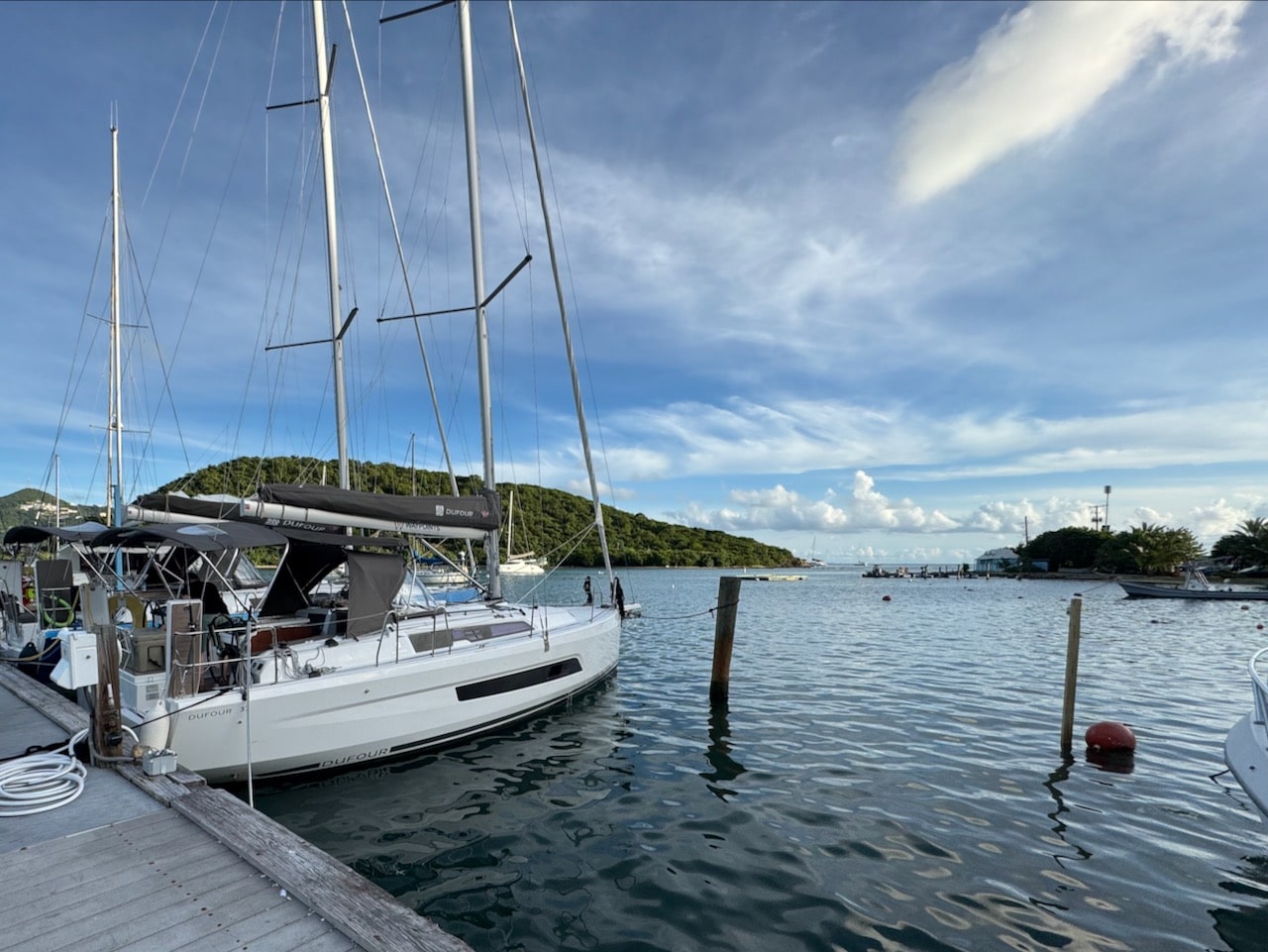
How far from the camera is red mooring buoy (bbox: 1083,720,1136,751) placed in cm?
957

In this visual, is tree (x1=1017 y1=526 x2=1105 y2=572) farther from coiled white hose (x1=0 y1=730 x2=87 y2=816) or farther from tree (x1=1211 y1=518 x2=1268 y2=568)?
coiled white hose (x1=0 y1=730 x2=87 y2=816)

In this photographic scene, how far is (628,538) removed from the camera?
11150cm

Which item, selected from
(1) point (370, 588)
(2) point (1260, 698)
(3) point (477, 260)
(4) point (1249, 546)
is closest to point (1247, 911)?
(2) point (1260, 698)

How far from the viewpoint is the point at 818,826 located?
698cm

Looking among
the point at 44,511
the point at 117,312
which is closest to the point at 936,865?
the point at 117,312

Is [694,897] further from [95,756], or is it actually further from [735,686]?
[735,686]

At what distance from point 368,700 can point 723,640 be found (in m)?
6.96

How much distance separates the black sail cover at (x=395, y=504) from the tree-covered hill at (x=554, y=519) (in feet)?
3.87

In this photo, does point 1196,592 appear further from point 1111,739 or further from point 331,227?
point 331,227

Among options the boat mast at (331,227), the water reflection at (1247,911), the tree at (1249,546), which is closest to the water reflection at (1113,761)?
the water reflection at (1247,911)

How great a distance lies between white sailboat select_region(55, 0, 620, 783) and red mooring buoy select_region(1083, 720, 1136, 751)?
309 inches

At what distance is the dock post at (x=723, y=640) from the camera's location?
1270cm

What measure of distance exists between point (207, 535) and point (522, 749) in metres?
5.00

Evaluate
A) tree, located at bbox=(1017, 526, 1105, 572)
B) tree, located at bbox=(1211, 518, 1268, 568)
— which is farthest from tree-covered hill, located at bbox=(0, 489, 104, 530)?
tree, located at bbox=(1017, 526, 1105, 572)
